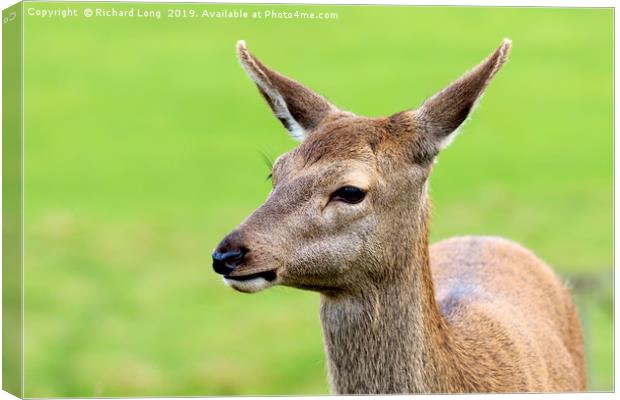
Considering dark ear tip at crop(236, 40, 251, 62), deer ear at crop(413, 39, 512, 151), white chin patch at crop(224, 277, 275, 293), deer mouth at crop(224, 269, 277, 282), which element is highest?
dark ear tip at crop(236, 40, 251, 62)

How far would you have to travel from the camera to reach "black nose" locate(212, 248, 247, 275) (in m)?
5.97

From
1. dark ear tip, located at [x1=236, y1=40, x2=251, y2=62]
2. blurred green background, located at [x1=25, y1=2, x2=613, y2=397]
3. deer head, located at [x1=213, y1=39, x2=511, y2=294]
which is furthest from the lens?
blurred green background, located at [x1=25, y1=2, x2=613, y2=397]

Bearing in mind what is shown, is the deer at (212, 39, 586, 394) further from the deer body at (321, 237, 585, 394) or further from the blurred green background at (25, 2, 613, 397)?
the blurred green background at (25, 2, 613, 397)

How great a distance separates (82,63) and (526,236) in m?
4.00

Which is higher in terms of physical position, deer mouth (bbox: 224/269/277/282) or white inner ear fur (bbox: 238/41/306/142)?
white inner ear fur (bbox: 238/41/306/142)

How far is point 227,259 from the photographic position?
5.98 m

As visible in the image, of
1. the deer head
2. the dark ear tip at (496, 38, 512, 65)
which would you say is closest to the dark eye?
the deer head

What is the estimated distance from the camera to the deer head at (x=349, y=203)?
20.0 feet

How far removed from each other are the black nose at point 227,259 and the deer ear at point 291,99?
1.11 meters

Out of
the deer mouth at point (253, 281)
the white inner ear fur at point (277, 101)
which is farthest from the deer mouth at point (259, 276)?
the white inner ear fur at point (277, 101)

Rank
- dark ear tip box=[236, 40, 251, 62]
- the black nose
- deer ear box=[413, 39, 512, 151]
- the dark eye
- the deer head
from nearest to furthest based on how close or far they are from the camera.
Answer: the black nose
the deer head
the dark eye
deer ear box=[413, 39, 512, 151]
dark ear tip box=[236, 40, 251, 62]

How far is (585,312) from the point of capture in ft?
33.6

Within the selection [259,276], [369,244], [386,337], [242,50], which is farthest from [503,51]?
[259,276]

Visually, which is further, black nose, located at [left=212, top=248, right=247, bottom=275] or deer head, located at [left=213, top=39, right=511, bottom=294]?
deer head, located at [left=213, top=39, right=511, bottom=294]
